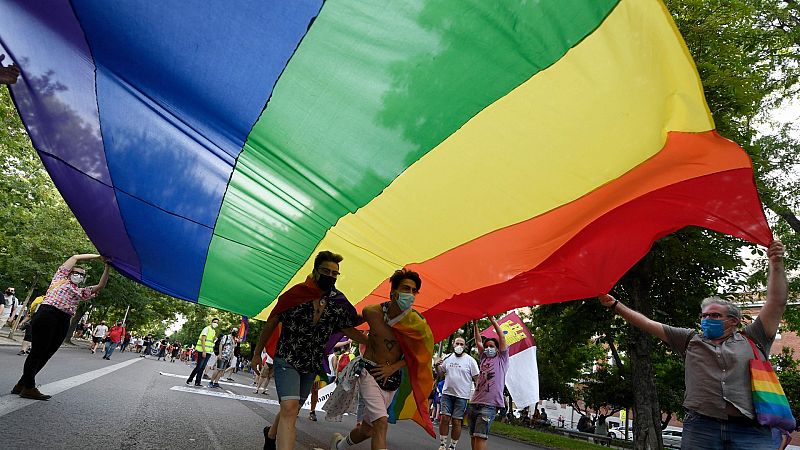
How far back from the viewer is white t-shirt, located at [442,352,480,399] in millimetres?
7925

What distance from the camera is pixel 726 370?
339cm

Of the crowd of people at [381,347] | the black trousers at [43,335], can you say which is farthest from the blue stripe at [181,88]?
the black trousers at [43,335]

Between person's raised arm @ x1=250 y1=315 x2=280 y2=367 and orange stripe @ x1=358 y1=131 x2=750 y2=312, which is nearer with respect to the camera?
orange stripe @ x1=358 y1=131 x2=750 y2=312

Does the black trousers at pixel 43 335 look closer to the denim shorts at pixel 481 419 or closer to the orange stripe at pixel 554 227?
the orange stripe at pixel 554 227

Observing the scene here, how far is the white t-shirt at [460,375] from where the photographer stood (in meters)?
7.93

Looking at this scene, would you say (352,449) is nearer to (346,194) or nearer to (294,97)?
(346,194)

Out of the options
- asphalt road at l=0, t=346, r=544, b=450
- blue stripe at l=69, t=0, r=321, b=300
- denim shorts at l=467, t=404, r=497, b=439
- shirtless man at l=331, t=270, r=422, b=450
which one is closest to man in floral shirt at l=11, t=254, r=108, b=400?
A: asphalt road at l=0, t=346, r=544, b=450

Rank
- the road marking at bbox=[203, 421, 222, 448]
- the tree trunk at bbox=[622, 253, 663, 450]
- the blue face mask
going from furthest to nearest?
the tree trunk at bbox=[622, 253, 663, 450]
the road marking at bbox=[203, 421, 222, 448]
the blue face mask

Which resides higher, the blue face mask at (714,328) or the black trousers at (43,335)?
the blue face mask at (714,328)

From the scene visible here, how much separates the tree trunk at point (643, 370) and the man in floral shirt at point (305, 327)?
36.9 feet

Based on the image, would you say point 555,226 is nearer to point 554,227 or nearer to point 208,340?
point 554,227

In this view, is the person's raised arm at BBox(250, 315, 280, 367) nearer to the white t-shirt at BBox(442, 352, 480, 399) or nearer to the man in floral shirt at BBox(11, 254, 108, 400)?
the man in floral shirt at BBox(11, 254, 108, 400)

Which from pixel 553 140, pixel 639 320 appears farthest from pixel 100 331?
pixel 553 140

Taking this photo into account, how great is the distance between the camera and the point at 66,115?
4.01 m
